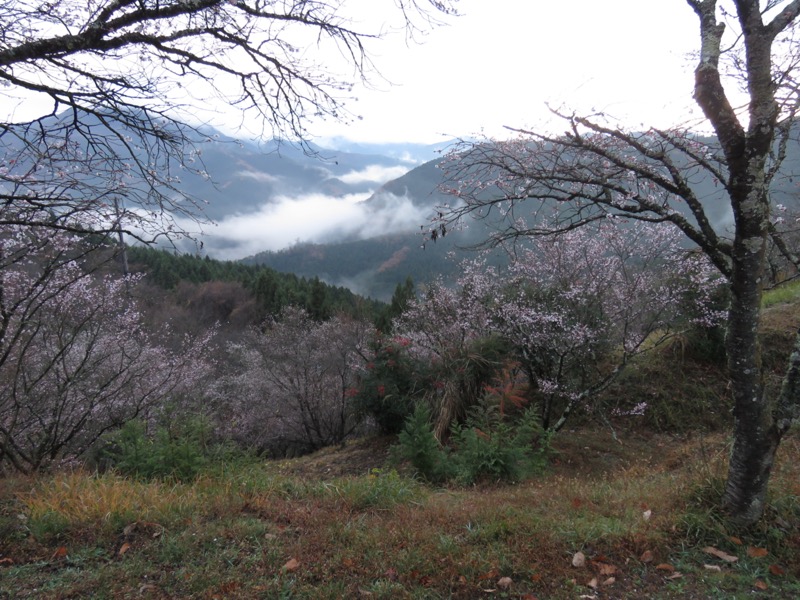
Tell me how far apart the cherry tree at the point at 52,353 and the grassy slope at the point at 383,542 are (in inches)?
74.4

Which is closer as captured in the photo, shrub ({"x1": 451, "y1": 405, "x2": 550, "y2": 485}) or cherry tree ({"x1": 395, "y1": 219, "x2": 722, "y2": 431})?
shrub ({"x1": 451, "y1": 405, "x2": 550, "y2": 485})

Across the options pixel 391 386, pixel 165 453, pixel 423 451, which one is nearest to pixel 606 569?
pixel 423 451

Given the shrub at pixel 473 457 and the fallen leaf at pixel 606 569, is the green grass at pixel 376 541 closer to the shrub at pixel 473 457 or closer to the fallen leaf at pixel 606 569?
the fallen leaf at pixel 606 569

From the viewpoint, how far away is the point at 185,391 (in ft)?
53.8

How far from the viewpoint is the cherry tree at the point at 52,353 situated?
4922mm

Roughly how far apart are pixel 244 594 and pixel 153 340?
63.3ft

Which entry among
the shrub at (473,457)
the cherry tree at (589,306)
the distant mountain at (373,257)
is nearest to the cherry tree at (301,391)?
the cherry tree at (589,306)

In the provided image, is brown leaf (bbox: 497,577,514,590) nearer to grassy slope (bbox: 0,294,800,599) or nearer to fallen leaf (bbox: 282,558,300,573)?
grassy slope (bbox: 0,294,800,599)

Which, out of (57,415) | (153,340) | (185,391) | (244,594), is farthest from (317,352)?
(244,594)

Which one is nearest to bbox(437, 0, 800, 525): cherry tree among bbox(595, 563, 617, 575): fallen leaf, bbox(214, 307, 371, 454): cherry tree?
bbox(595, 563, 617, 575): fallen leaf

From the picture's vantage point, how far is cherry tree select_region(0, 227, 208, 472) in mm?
4922

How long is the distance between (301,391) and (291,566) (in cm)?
1571

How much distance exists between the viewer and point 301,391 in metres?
18.2

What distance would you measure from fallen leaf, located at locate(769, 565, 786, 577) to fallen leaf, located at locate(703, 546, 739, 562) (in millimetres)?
177
